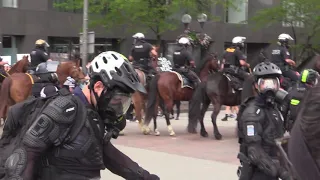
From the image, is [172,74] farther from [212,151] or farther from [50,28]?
[50,28]

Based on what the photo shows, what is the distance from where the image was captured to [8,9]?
88.2 feet

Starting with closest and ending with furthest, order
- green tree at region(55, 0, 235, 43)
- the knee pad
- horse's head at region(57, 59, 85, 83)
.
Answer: the knee pad < horse's head at region(57, 59, 85, 83) < green tree at region(55, 0, 235, 43)

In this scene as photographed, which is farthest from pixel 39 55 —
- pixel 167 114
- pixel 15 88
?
pixel 167 114

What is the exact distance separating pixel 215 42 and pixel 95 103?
1371 inches

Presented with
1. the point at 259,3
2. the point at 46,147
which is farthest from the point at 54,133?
the point at 259,3

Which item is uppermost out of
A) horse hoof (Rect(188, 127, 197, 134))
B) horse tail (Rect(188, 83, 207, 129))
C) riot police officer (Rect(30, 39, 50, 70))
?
riot police officer (Rect(30, 39, 50, 70))

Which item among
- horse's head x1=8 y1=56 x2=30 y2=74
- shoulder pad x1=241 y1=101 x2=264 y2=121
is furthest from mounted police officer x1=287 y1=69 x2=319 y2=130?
horse's head x1=8 y1=56 x2=30 y2=74

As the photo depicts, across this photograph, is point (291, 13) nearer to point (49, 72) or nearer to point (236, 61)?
point (236, 61)

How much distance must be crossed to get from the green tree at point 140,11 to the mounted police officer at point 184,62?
9.93 metres

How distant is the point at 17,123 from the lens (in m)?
3.62

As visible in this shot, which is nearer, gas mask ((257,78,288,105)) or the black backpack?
the black backpack

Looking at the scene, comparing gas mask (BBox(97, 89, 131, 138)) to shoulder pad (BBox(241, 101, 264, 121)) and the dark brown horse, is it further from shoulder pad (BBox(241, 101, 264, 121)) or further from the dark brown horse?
the dark brown horse

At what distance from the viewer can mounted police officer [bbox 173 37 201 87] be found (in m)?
14.7

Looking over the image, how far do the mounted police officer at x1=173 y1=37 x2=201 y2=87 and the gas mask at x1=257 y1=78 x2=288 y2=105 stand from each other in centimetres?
878
